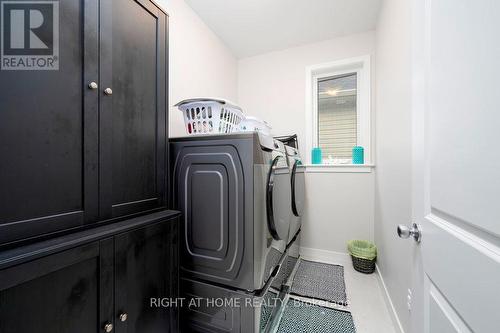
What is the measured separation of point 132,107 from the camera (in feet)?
3.46

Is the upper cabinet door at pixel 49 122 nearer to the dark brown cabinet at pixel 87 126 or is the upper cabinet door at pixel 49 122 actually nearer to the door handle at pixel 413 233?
the dark brown cabinet at pixel 87 126

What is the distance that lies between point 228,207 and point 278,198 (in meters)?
0.41

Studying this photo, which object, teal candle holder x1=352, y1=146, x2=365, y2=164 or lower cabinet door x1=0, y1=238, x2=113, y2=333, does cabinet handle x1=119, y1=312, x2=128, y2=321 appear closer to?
lower cabinet door x1=0, y1=238, x2=113, y2=333

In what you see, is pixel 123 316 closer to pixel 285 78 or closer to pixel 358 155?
pixel 358 155

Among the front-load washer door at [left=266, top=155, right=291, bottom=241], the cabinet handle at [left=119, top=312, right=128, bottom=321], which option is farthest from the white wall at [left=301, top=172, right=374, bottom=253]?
the cabinet handle at [left=119, top=312, right=128, bottom=321]

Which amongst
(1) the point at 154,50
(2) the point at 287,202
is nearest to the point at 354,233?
(2) the point at 287,202

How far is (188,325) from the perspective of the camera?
1375 mm

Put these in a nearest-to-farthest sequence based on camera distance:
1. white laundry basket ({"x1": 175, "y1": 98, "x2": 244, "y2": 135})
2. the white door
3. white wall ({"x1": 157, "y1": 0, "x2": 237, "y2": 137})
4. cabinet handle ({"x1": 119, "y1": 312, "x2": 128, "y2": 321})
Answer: the white door
cabinet handle ({"x1": 119, "y1": 312, "x2": 128, "y2": 321})
white laundry basket ({"x1": 175, "y1": 98, "x2": 244, "y2": 135})
white wall ({"x1": 157, "y1": 0, "x2": 237, "y2": 137})

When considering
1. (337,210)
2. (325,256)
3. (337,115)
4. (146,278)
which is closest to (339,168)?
(337,210)

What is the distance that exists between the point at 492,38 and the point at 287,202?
144 centimetres

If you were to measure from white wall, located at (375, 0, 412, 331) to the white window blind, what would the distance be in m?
0.65

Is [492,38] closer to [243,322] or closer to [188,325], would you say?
[243,322]

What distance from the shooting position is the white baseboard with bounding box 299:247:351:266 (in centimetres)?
249

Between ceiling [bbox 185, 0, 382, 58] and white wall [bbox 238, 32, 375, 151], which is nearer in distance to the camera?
ceiling [bbox 185, 0, 382, 58]
